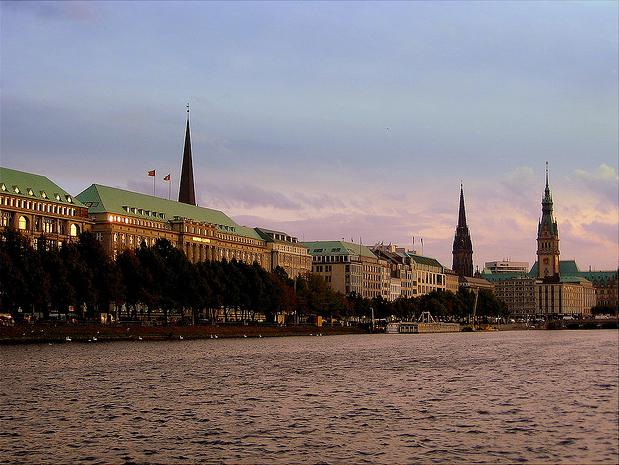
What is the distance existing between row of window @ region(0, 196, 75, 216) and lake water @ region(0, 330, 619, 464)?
283ft

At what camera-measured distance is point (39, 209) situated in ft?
585

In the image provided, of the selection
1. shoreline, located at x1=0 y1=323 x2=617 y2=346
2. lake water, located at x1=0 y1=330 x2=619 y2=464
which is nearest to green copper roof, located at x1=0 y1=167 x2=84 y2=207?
shoreline, located at x1=0 y1=323 x2=617 y2=346

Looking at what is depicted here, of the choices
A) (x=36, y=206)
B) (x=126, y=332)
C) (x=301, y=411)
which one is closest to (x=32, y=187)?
(x=36, y=206)

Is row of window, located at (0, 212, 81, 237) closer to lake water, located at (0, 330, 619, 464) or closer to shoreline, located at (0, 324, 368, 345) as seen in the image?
shoreline, located at (0, 324, 368, 345)

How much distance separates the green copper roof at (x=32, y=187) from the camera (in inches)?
6826

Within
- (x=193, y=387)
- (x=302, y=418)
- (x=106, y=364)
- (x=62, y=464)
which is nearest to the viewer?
(x=62, y=464)

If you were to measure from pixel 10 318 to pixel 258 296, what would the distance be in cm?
6487

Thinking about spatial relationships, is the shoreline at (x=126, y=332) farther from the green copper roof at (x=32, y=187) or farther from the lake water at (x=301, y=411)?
the green copper roof at (x=32, y=187)

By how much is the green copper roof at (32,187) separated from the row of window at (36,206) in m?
0.95

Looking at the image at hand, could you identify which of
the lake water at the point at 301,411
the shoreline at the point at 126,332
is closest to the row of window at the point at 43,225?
the shoreline at the point at 126,332

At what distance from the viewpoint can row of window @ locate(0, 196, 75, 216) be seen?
170375 mm

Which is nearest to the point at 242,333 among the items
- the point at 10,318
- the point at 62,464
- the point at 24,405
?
the point at 10,318

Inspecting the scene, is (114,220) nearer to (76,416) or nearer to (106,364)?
(106,364)

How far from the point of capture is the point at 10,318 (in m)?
120
